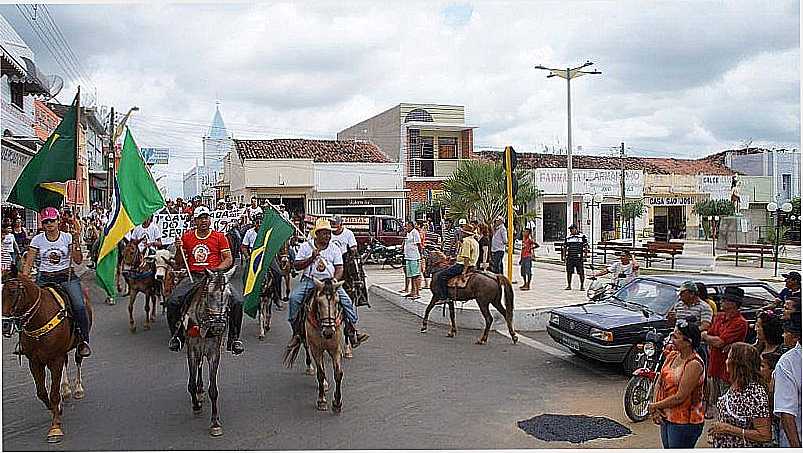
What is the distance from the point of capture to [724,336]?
752 centimetres

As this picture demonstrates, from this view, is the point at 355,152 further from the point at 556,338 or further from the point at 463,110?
the point at 556,338

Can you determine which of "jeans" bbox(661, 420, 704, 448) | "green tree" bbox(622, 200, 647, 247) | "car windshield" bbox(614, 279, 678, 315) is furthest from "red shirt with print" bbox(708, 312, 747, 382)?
"green tree" bbox(622, 200, 647, 247)

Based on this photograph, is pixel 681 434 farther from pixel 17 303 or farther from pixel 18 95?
pixel 18 95

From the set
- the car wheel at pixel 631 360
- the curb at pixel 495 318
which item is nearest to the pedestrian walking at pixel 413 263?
the curb at pixel 495 318

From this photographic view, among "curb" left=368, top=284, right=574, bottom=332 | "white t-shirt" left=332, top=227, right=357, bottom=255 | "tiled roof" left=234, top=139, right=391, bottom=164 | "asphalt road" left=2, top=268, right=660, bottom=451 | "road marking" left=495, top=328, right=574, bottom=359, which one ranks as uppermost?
"tiled roof" left=234, top=139, right=391, bottom=164

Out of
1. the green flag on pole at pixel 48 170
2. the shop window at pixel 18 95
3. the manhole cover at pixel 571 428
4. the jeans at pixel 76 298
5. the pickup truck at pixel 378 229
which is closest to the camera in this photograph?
the manhole cover at pixel 571 428

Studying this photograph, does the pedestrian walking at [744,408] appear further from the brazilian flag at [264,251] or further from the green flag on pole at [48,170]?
the green flag on pole at [48,170]

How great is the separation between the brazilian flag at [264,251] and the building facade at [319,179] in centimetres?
2841

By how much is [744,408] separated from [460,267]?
24.1 ft

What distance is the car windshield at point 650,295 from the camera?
32.1 feet

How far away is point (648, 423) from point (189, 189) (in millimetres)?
99820

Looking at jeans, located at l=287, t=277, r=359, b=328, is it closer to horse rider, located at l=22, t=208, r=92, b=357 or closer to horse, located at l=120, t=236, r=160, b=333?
horse rider, located at l=22, t=208, r=92, b=357

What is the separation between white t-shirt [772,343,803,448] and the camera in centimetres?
467

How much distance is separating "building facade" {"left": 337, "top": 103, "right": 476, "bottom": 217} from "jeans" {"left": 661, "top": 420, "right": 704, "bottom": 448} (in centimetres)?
3563
